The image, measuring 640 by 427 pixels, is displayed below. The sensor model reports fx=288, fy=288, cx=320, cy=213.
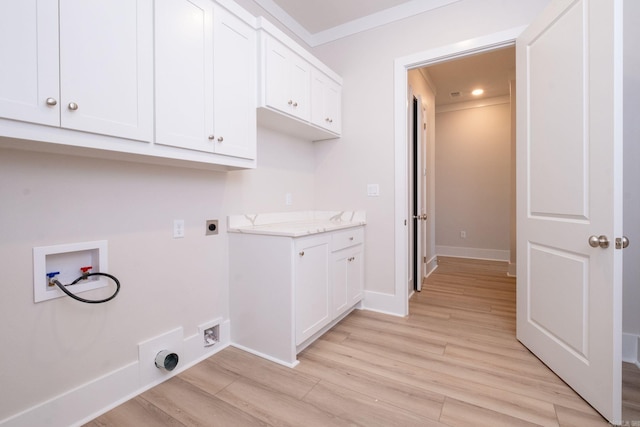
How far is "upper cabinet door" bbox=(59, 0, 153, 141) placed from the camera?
1.09 meters

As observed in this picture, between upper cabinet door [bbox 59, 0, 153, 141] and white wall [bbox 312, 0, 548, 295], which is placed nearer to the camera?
upper cabinet door [bbox 59, 0, 153, 141]

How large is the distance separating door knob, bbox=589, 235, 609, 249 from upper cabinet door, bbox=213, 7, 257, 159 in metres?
1.91

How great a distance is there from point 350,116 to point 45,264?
2481 millimetres

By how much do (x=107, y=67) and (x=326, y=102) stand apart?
1.75 meters

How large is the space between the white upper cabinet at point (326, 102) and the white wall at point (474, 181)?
3360mm

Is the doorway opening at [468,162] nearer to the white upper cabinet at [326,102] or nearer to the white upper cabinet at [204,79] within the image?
the white upper cabinet at [326,102]

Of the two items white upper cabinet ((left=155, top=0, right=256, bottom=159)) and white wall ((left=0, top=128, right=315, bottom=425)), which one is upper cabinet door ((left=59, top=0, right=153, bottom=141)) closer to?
white upper cabinet ((left=155, top=0, right=256, bottom=159))

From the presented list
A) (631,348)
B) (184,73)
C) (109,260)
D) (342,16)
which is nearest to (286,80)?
(184,73)

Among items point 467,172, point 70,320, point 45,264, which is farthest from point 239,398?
point 467,172

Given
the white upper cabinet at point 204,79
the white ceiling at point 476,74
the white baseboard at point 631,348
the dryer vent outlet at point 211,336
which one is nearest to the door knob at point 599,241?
the white baseboard at point 631,348

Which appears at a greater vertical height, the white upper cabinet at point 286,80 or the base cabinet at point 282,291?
the white upper cabinet at point 286,80

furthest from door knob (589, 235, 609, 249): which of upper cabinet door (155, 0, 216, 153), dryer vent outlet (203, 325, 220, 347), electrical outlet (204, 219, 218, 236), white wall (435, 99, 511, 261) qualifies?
white wall (435, 99, 511, 261)

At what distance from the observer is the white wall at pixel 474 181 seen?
16.2ft

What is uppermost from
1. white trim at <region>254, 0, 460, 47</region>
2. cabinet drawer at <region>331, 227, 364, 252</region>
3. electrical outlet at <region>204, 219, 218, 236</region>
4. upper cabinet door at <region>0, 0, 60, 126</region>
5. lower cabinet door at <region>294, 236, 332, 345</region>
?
white trim at <region>254, 0, 460, 47</region>
